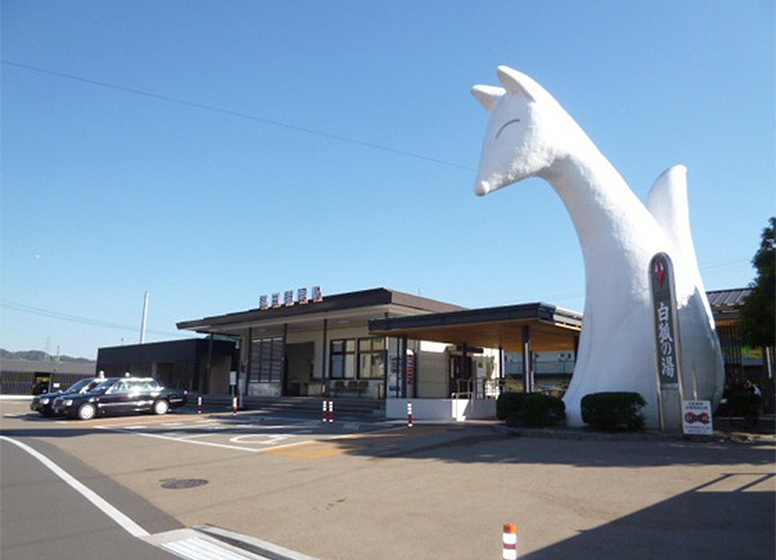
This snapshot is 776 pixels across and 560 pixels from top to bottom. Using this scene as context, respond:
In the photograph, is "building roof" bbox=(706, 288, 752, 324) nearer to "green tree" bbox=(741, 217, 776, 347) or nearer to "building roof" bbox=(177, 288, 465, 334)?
"green tree" bbox=(741, 217, 776, 347)

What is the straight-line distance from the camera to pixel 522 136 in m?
17.2

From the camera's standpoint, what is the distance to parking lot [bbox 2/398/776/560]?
6.34m

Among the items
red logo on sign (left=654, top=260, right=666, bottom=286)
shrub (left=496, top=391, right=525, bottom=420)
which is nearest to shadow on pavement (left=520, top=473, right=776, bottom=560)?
red logo on sign (left=654, top=260, right=666, bottom=286)

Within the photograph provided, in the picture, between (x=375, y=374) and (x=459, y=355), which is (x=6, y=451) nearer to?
(x=375, y=374)

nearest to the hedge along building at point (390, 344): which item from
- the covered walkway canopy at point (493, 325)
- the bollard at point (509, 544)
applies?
the covered walkway canopy at point (493, 325)

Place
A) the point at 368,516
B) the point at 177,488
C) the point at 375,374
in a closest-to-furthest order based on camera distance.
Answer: the point at 368,516 < the point at 177,488 < the point at 375,374

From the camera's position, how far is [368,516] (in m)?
7.57

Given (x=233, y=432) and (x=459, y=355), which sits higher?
(x=459, y=355)

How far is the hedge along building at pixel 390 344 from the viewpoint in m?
22.6

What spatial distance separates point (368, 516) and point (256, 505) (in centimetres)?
181

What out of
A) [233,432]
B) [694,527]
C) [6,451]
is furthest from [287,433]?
[694,527]

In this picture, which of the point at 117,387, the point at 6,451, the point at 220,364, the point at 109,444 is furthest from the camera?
the point at 220,364

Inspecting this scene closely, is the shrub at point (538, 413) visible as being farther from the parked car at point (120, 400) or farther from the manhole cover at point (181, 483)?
the parked car at point (120, 400)

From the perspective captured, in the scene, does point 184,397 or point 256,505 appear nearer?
point 256,505
